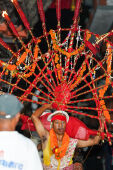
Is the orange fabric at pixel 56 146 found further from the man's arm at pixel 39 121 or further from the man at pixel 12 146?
the man at pixel 12 146

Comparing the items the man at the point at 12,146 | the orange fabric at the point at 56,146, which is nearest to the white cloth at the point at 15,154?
the man at the point at 12,146

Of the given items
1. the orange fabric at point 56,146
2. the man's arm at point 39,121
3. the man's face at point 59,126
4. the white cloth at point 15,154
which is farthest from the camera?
the man's face at point 59,126

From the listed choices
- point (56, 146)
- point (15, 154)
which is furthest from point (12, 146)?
point (56, 146)

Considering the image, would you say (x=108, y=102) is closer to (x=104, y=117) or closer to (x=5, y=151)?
(x=104, y=117)

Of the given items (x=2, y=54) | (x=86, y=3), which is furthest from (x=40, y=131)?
(x=86, y=3)

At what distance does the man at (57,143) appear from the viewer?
13.0ft

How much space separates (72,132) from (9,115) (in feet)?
10.6

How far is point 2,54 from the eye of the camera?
285 inches

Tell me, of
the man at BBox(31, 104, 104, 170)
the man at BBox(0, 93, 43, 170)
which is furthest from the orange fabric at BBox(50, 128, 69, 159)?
the man at BBox(0, 93, 43, 170)

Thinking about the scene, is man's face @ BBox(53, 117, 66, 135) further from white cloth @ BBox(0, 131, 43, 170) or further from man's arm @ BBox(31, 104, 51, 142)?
white cloth @ BBox(0, 131, 43, 170)

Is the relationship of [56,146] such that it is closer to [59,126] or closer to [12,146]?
[59,126]

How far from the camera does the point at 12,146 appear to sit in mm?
1855

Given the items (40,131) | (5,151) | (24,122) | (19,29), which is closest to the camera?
(5,151)

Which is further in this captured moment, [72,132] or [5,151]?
[72,132]
